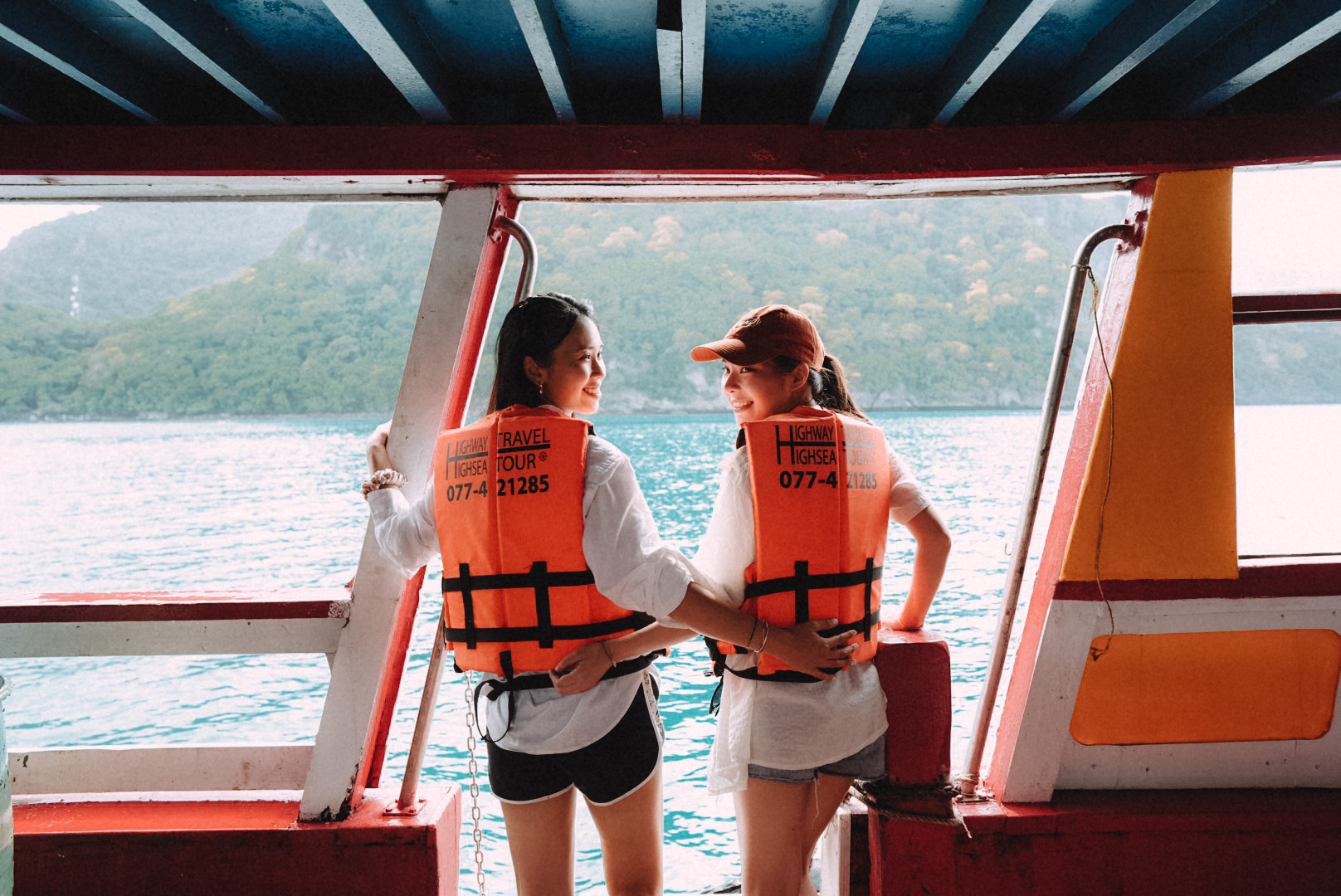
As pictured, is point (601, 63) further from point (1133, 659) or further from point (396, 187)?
point (1133, 659)

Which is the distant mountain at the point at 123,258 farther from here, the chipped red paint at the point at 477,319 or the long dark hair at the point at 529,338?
the long dark hair at the point at 529,338

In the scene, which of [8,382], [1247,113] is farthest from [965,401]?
[8,382]

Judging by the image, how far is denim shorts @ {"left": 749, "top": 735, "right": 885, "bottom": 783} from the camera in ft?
5.25

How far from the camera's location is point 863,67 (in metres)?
2.04

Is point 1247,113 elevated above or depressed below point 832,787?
above

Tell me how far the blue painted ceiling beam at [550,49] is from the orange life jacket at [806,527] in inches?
38.6

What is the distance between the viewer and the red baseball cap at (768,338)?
1.70 meters

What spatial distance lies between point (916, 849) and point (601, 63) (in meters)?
2.29

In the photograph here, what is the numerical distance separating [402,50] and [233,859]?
7.00 ft

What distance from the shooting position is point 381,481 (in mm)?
1917

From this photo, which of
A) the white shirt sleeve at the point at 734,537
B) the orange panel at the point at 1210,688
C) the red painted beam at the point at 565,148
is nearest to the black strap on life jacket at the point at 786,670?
the white shirt sleeve at the point at 734,537

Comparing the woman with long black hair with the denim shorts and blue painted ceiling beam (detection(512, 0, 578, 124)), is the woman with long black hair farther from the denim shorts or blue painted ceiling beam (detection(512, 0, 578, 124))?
blue painted ceiling beam (detection(512, 0, 578, 124))

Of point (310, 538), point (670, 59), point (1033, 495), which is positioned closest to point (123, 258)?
point (310, 538)

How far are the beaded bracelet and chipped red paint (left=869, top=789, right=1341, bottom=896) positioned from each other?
1.58 metres
